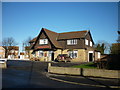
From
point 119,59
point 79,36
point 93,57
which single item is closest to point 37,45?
point 79,36

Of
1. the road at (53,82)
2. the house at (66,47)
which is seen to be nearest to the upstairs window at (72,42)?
the house at (66,47)

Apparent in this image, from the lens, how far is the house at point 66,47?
114 feet

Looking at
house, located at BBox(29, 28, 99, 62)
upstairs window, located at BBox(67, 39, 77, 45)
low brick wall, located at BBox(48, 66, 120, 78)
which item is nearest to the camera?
low brick wall, located at BBox(48, 66, 120, 78)

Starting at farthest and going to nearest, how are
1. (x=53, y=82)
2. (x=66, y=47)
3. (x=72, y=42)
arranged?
(x=66, y=47), (x=72, y=42), (x=53, y=82)

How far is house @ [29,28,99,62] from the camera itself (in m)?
34.8

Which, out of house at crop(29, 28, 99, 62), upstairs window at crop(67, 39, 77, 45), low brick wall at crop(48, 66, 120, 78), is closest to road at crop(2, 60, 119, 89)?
low brick wall at crop(48, 66, 120, 78)

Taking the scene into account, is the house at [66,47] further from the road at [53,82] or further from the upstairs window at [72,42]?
the road at [53,82]

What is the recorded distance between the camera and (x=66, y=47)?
3712 cm

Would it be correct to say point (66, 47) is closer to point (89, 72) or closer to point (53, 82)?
point (89, 72)

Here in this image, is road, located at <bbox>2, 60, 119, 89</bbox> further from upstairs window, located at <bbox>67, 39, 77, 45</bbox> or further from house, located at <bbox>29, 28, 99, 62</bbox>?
upstairs window, located at <bbox>67, 39, 77, 45</bbox>

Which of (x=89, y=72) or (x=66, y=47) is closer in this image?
(x=89, y=72)

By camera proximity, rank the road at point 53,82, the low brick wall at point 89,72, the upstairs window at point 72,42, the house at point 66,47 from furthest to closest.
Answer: the upstairs window at point 72,42
the house at point 66,47
the low brick wall at point 89,72
the road at point 53,82

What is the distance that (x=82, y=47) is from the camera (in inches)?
1359

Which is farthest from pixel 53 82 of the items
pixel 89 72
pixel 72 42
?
pixel 72 42
